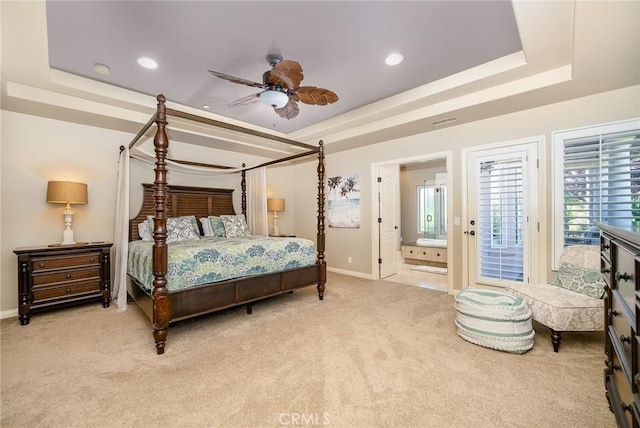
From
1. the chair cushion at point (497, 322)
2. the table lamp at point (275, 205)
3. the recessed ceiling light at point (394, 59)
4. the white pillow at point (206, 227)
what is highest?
the recessed ceiling light at point (394, 59)

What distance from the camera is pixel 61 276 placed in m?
3.36

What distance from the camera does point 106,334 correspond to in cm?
285

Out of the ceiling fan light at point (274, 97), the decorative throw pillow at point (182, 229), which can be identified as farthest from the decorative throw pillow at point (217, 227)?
the ceiling fan light at point (274, 97)

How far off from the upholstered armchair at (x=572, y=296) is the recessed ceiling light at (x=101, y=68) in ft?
16.0

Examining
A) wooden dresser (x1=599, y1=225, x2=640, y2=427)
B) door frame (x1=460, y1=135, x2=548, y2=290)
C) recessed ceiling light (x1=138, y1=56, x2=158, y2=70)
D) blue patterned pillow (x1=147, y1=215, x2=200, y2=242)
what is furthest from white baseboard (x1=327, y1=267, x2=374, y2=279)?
recessed ceiling light (x1=138, y1=56, x2=158, y2=70)

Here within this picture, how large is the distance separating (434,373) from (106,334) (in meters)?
3.18

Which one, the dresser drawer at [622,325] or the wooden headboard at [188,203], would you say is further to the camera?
the wooden headboard at [188,203]

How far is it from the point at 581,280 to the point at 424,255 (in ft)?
12.9

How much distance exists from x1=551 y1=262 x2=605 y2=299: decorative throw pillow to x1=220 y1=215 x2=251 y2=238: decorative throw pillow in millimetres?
4318

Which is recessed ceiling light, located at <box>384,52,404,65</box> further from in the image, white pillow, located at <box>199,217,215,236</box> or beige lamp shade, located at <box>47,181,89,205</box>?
beige lamp shade, located at <box>47,181,89,205</box>

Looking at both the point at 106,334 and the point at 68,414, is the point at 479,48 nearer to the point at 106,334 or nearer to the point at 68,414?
the point at 68,414

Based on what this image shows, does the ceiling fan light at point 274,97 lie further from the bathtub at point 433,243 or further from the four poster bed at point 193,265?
the bathtub at point 433,243

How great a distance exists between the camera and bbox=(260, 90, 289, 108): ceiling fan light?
274cm

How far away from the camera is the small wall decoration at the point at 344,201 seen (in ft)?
18.0
